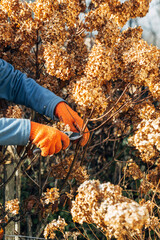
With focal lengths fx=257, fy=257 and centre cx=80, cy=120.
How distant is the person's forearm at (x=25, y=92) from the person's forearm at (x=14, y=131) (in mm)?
366

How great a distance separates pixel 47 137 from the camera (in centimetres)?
145

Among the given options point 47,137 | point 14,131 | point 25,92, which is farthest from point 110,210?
point 25,92

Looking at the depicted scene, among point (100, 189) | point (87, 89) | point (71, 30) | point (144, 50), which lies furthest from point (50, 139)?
point (71, 30)

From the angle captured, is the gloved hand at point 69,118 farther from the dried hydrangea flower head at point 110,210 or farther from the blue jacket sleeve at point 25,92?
the dried hydrangea flower head at point 110,210

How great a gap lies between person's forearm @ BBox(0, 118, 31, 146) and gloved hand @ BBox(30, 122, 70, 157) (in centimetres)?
4

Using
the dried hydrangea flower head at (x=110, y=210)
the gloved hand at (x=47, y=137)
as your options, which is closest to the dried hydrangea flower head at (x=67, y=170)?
the gloved hand at (x=47, y=137)

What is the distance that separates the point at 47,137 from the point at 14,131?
0.20 meters

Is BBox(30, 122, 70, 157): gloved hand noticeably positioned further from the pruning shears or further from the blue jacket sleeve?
the blue jacket sleeve

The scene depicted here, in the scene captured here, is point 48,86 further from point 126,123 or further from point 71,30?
point 126,123

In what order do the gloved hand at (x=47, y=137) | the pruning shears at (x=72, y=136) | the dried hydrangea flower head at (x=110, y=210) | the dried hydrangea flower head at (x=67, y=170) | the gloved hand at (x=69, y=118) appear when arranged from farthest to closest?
the dried hydrangea flower head at (x=67, y=170) → the gloved hand at (x=69, y=118) → the pruning shears at (x=72, y=136) → the gloved hand at (x=47, y=137) → the dried hydrangea flower head at (x=110, y=210)

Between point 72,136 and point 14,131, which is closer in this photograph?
point 14,131

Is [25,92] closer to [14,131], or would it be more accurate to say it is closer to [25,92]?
[25,92]

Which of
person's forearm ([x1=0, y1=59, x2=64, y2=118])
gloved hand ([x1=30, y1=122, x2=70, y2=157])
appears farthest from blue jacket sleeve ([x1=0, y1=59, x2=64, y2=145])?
gloved hand ([x1=30, y1=122, x2=70, y2=157])

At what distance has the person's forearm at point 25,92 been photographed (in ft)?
6.03
